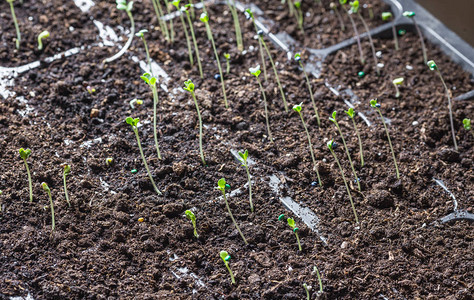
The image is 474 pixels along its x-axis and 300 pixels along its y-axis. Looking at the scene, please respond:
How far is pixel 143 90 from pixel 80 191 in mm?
532

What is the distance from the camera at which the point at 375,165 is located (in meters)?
1.90

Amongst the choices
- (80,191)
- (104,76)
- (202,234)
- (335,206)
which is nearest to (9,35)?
(104,76)

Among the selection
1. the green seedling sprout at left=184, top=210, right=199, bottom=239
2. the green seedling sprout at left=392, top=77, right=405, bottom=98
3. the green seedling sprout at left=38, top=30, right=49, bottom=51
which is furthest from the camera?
the green seedling sprout at left=38, top=30, right=49, bottom=51

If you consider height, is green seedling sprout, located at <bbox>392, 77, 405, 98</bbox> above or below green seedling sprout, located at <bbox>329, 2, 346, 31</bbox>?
below

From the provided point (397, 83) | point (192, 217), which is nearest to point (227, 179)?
point (192, 217)

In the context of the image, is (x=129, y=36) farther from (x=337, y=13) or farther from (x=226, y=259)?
Result: (x=226, y=259)

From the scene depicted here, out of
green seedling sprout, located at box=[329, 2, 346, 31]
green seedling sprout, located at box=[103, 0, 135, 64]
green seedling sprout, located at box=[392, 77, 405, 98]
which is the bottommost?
green seedling sprout, located at box=[392, 77, 405, 98]

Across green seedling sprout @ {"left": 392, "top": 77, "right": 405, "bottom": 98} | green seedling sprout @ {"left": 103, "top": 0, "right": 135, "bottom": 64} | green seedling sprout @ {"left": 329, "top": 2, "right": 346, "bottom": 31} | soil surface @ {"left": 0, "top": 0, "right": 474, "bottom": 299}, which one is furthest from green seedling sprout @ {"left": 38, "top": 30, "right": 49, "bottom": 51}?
green seedling sprout @ {"left": 392, "top": 77, "right": 405, "bottom": 98}

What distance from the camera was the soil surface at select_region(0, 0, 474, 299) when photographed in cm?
156

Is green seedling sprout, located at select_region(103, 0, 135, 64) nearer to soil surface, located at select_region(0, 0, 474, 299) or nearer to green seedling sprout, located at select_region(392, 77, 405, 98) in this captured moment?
soil surface, located at select_region(0, 0, 474, 299)

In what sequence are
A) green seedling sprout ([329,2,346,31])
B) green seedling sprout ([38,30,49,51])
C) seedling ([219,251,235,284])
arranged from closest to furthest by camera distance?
seedling ([219,251,235,284]) < green seedling sprout ([38,30,49,51]) < green seedling sprout ([329,2,346,31])

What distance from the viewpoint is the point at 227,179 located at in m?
1.85

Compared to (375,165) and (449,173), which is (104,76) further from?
(449,173)

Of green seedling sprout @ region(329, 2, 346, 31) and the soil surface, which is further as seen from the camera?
green seedling sprout @ region(329, 2, 346, 31)
